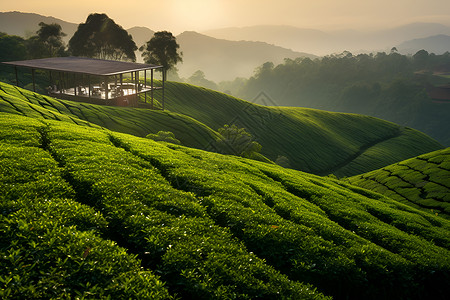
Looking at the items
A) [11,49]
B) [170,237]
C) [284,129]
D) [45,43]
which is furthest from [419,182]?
[45,43]

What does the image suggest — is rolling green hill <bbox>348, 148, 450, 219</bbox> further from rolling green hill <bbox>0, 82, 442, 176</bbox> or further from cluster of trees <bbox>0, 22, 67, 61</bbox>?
cluster of trees <bbox>0, 22, 67, 61</bbox>

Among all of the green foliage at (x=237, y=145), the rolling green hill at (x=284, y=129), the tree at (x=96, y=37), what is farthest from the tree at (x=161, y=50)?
the green foliage at (x=237, y=145)

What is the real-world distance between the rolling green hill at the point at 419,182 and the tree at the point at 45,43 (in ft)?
406

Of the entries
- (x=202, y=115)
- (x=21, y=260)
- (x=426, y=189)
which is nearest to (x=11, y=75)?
(x=202, y=115)

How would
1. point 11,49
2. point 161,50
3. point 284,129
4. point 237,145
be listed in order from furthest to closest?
point 11,49 → point 161,50 → point 284,129 → point 237,145

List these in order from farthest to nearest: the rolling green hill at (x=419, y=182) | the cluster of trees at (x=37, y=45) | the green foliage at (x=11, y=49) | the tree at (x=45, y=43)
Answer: the tree at (x=45, y=43) → the cluster of trees at (x=37, y=45) → the green foliage at (x=11, y=49) → the rolling green hill at (x=419, y=182)

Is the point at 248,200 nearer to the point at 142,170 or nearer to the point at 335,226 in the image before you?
the point at 335,226

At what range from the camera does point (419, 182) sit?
45.6 meters

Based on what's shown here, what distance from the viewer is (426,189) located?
43.0m

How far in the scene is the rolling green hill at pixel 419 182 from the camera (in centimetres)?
3986

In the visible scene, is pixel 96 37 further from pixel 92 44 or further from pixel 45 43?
pixel 45 43

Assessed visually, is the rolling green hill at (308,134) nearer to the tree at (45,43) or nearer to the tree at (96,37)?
the tree at (96,37)

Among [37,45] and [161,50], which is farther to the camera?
[37,45]

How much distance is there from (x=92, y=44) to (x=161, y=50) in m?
31.4
